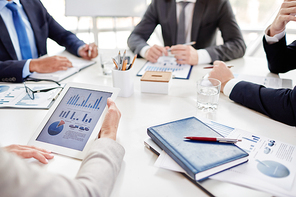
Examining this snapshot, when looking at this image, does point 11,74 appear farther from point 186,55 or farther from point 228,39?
point 228,39

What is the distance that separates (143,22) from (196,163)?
1.56 meters

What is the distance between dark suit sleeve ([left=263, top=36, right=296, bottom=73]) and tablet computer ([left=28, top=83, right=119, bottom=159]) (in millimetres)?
962

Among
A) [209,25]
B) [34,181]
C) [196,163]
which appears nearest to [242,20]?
[209,25]

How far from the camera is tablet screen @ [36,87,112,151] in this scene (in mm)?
750

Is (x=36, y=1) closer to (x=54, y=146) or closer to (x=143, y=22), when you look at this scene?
(x=143, y=22)

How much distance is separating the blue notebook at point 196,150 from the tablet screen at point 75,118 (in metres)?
0.21

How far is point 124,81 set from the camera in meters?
1.07

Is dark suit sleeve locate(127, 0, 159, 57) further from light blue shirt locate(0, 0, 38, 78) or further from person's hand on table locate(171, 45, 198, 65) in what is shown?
light blue shirt locate(0, 0, 38, 78)

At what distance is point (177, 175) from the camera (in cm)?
63

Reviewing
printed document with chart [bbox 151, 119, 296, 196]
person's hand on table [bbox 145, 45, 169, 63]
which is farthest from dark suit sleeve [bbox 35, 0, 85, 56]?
printed document with chart [bbox 151, 119, 296, 196]

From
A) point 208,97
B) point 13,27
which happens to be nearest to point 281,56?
point 208,97

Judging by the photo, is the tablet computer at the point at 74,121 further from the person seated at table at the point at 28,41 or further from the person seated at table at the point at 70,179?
the person seated at table at the point at 28,41

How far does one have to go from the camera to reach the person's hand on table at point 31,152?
2.19 ft

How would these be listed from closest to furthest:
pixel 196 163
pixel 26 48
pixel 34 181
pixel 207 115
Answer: pixel 34 181
pixel 196 163
pixel 207 115
pixel 26 48
